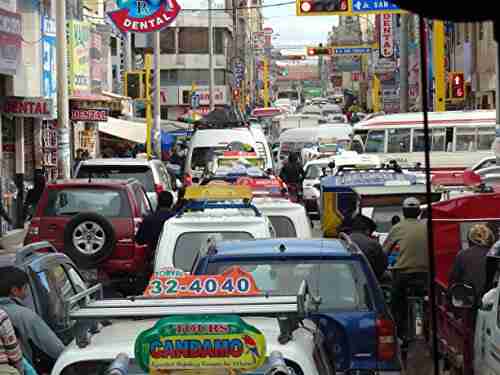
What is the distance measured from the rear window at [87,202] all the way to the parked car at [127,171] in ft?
12.8

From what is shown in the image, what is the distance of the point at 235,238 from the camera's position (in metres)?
11.6

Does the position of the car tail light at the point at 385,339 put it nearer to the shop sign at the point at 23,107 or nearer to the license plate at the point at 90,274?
the license plate at the point at 90,274

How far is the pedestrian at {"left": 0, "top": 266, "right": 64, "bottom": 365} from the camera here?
7078 millimetres

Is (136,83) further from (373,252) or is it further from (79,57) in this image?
(373,252)

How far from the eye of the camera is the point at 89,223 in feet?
48.8

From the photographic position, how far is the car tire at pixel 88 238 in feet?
48.8

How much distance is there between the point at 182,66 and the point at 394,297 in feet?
263

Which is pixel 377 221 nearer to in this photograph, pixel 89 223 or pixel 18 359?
pixel 89 223

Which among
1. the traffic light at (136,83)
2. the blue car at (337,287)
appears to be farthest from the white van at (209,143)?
the blue car at (337,287)

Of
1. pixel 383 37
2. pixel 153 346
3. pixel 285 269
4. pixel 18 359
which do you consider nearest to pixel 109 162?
pixel 285 269

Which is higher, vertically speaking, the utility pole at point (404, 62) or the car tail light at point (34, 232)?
the utility pole at point (404, 62)

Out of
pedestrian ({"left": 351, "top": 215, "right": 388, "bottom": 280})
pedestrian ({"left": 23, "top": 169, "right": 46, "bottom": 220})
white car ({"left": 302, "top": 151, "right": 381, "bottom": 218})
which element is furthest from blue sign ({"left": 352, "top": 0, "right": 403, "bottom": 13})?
pedestrian ({"left": 351, "top": 215, "right": 388, "bottom": 280})

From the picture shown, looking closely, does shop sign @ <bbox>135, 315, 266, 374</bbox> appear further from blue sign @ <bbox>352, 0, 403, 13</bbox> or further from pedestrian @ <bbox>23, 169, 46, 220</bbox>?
blue sign @ <bbox>352, 0, 403, 13</bbox>

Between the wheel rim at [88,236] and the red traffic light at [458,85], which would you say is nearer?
the wheel rim at [88,236]
